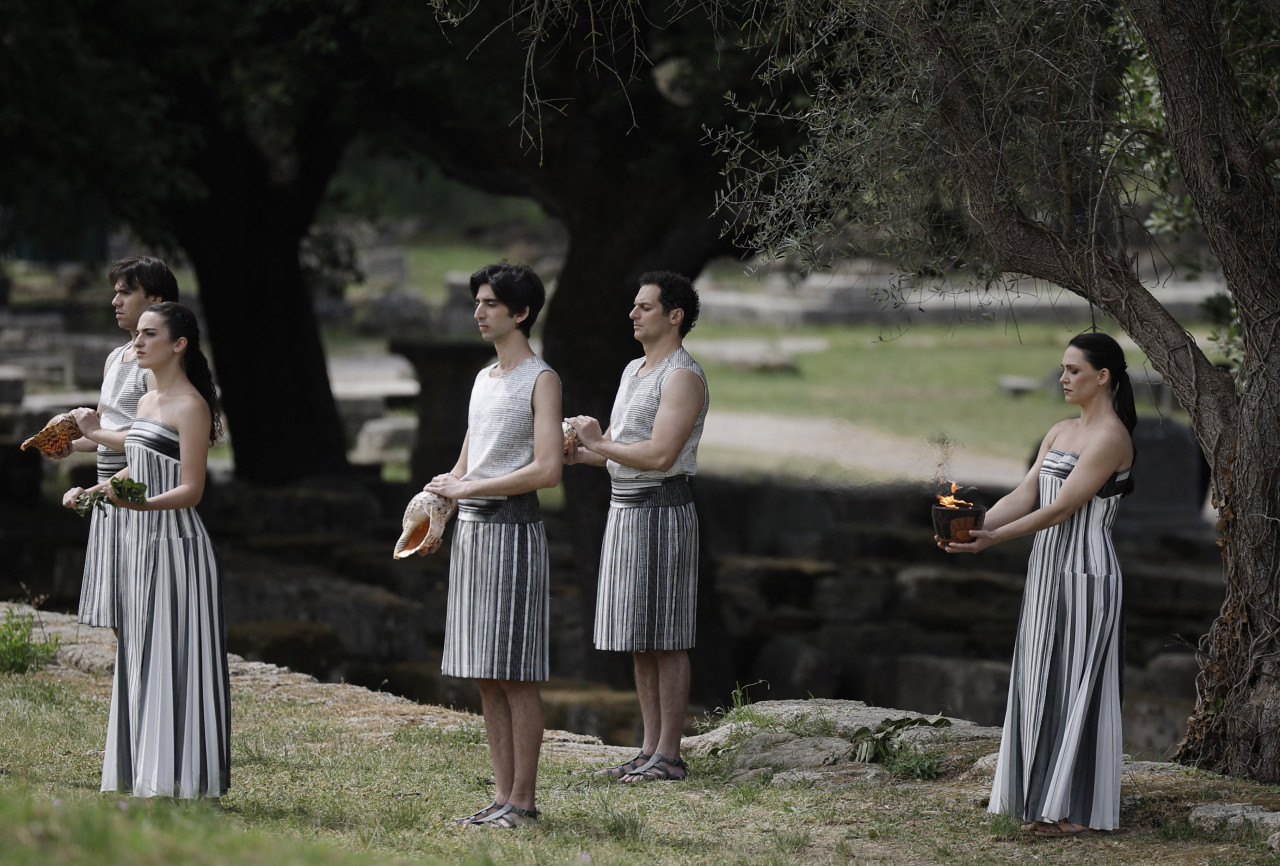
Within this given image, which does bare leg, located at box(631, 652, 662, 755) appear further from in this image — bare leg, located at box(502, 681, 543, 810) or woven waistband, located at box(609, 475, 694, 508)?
bare leg, located at box(502, 681, 543, 810)

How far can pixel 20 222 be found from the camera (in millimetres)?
14297

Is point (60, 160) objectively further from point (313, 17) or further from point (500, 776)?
point (500, 776)

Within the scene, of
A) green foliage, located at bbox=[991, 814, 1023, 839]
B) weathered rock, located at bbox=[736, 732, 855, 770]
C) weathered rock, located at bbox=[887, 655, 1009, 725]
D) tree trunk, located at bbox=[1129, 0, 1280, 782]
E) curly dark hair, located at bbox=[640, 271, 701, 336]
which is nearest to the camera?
green foliage, located at bbox=[991, 814, 1023, 839]

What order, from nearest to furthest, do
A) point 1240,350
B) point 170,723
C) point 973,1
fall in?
point 170,723, point 973,1, point 1240,350

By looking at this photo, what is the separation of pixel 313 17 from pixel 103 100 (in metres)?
1.64

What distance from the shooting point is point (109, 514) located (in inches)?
233

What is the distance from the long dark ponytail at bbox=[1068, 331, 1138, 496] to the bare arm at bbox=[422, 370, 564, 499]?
66.3 inches

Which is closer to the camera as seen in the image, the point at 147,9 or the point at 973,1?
the point at 973,1

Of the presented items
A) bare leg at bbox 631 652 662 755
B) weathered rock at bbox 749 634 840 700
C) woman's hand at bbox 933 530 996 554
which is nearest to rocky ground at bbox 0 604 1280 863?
bare leg at bbox 631 652 662 755

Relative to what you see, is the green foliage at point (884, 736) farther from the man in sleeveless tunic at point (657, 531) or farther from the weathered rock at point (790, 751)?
the man in sleeveless tunic at point (657, 531)

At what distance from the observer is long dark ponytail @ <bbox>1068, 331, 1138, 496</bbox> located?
500 centimetres

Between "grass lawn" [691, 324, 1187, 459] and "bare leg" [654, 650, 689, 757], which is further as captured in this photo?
"grass lawn" [691, 324, 1187, 459]

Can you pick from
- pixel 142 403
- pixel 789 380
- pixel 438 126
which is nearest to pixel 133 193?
pixel 438 126

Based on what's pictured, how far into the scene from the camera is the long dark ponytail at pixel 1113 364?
500 centimetres
